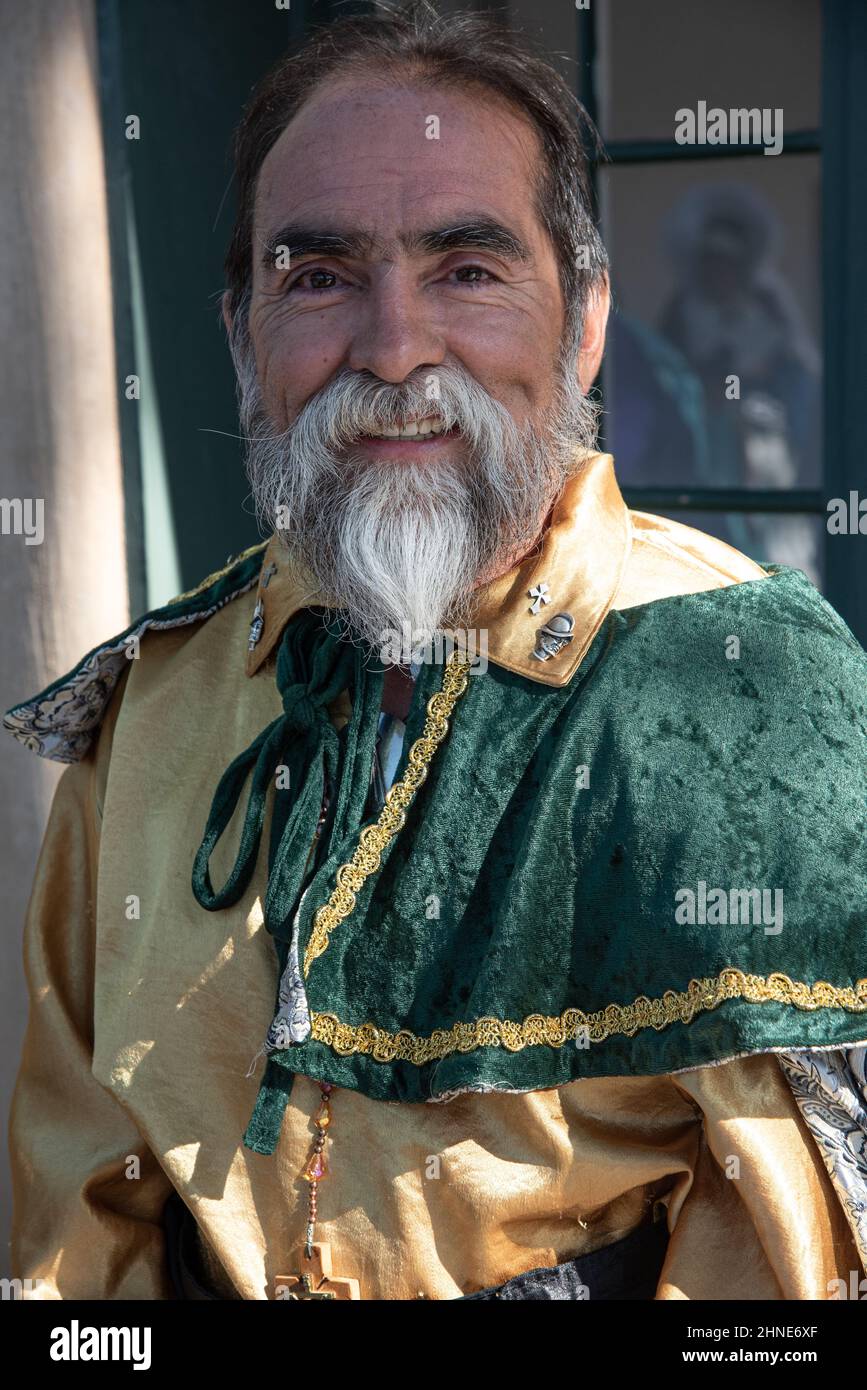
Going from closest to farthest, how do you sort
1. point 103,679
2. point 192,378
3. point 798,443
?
1. point 103,679
2. point 192,378
3. point 798,443

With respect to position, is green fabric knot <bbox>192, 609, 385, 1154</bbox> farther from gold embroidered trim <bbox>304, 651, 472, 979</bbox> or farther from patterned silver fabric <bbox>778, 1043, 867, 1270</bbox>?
patterned silver fabric <bbox>778, 1043, 867, 1270</bbox>

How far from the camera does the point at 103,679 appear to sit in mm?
1829

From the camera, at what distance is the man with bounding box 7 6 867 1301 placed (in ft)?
4.41

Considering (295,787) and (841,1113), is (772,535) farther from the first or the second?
(841,1113)

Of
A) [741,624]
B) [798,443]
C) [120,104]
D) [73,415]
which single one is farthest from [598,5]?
[798,443]

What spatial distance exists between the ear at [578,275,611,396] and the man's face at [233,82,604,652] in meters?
0.09

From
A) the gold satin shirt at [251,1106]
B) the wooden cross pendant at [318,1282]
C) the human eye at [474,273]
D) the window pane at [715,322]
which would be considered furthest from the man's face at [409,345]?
the window pane at [715,322]

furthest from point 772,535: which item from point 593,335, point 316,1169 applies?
point 316,1169

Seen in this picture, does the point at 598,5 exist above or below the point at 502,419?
above

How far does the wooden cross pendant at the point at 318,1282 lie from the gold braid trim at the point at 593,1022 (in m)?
0.23

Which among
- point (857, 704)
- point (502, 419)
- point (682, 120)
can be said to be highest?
point (682, 120)

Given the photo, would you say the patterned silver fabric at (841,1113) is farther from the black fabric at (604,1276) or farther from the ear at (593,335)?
the ear at (593,335)
